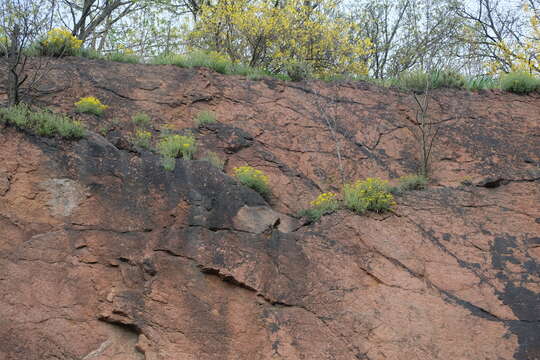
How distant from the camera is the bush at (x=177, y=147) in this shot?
23.4 ft

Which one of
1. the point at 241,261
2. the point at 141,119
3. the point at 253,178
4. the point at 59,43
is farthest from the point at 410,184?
the point at 59,43

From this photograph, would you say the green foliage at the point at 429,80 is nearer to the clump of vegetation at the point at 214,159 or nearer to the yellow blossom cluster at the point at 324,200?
the yellow blossom cluster at the point at 324,200

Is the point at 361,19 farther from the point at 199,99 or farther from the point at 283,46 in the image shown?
the point at 199,99

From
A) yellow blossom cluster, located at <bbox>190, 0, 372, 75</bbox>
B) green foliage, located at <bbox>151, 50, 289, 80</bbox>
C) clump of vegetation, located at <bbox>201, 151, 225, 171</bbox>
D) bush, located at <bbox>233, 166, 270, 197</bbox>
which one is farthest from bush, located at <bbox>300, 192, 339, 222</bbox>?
yellow blossom cluster, located at <bbox>190, 0, 372, 75</bbox>

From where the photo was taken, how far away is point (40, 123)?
6598mm

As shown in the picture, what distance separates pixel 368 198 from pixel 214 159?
2218 mm

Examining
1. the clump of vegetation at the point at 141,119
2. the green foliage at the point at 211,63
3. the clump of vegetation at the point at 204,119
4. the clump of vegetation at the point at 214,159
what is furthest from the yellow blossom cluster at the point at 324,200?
the green foliage at the point at 211,63

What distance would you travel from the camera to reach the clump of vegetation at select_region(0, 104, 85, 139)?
6449 millimetres

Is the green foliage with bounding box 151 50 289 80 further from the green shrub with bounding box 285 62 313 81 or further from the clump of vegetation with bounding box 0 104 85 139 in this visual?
the clump of vegetation with bounding box 0 104 85 139

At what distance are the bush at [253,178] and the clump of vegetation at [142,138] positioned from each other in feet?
4.39

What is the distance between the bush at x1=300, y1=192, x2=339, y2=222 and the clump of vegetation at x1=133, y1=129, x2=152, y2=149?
94.8 inches

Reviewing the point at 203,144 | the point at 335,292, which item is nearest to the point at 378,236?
the point at 335,292

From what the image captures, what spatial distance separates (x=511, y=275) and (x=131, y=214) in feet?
15.2

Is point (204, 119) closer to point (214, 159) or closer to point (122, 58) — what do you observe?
point (214, 159)
